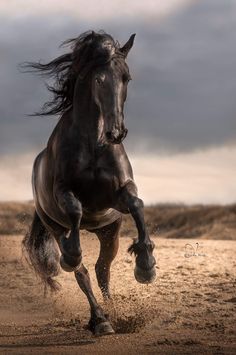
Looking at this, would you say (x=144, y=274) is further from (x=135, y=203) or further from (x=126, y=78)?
(x=126, y=78)

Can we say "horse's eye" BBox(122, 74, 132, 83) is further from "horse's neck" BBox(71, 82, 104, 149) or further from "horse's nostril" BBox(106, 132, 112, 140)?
"horse's nostril" BBox(106, 132, 112, 140)

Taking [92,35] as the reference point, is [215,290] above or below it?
below

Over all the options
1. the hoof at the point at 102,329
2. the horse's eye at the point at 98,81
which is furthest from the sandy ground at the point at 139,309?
the horse's eye at the point at 98,81

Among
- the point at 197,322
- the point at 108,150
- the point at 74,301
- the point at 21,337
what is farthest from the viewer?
the point at 74,301

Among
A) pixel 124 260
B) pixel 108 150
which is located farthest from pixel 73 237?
pixel 124 260

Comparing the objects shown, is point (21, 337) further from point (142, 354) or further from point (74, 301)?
point (74, 301)

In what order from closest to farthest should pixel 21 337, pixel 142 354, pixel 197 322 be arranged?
pixel 142 354 < pixel 21 337 < pixel 197 322

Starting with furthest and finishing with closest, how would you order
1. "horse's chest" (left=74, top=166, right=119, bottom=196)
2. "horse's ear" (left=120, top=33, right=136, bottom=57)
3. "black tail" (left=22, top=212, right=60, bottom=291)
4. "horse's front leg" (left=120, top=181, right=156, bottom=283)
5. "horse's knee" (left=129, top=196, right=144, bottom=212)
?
"black tail" (left=22, top=212, right=60, bottom=291) < "horse's ear" (left=120, top=33, right=136, bottom=57) < "horse's chest" (left=74, top=166, right=119, bottom=196) < "horse's knee" (left=129, top=196, right=144, bottom=212) < "horse's front leg" (left=120, top=181, right=156, bottom=283)

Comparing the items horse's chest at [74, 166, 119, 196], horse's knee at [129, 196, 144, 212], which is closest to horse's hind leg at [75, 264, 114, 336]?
horse's chest at [74, 166, 119, 196]

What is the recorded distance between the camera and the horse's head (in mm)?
6383

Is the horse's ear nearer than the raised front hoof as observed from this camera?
No

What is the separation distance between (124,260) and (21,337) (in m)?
6.47

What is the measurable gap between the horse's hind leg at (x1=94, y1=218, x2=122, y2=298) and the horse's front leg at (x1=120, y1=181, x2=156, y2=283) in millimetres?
1472

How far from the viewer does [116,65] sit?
6.75 metres
